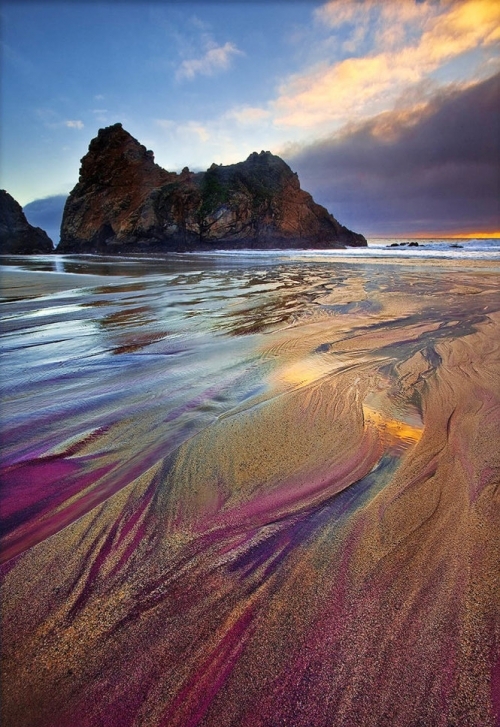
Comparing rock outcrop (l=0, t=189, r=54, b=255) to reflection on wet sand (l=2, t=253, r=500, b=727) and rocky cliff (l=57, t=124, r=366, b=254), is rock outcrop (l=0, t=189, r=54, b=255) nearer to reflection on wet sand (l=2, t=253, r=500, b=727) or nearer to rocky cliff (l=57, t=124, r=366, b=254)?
rocky cliff (l=57, t=124, r=366, b=254)

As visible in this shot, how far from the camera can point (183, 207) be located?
5106 centimetres

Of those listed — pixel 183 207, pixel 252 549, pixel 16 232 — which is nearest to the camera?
pixel 252 549

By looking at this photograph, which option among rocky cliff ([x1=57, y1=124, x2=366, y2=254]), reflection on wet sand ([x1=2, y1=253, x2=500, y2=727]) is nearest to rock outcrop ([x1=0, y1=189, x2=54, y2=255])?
rocky cliff ([x1=57, y1=124, x2=366, y2=254])

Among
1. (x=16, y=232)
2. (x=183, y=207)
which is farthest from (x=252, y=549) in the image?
(x=16, y=232)

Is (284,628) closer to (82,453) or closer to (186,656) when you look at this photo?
(186,656)

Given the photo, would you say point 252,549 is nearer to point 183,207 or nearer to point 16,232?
point 183,207

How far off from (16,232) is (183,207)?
42202mm

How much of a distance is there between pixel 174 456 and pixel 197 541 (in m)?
0.56

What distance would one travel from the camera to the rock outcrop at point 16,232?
219 feet

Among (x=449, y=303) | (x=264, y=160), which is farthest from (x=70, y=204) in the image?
(x=449, y=303)

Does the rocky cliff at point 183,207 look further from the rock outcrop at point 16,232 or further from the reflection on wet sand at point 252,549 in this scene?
the reflection on wet sand at point 252,549

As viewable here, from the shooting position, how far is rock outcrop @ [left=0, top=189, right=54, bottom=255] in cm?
6688

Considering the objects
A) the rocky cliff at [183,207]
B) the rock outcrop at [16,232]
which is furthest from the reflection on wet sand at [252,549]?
the rock outcrop at [16,232]

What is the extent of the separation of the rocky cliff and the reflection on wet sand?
170ft
